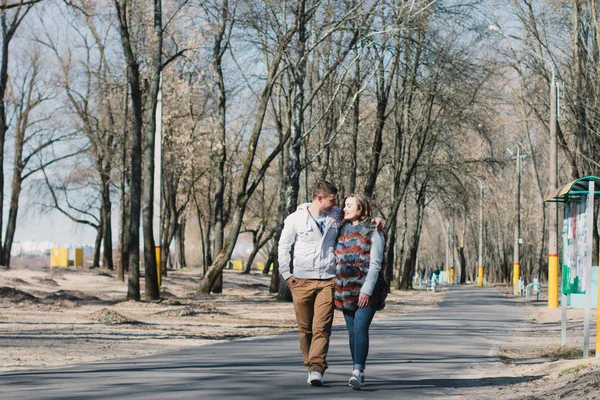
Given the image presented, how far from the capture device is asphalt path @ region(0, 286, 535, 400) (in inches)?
359

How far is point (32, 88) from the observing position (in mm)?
60312

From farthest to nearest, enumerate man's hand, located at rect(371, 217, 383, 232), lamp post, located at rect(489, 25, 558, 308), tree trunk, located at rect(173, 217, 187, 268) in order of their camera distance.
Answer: tree trunk, located at rect(173, 217, 187, 268) < lamp post, located at rect(489, 25, 558, 308) < man's hand, located at rect(371, 217, 383, 232)

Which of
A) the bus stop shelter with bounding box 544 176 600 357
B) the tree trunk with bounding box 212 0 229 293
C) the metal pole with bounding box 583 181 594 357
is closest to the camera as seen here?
the metal pole with bounding box 583 181 594 357

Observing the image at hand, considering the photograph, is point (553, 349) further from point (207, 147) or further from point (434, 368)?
point (207, 147)

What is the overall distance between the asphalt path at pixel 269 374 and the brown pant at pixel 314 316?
0.29 metres

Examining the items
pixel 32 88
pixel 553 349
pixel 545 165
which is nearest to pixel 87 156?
pixel 32 88

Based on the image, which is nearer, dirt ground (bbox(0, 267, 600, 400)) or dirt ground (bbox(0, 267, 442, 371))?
dirt ground (bbox(0, 267, 600, 400))

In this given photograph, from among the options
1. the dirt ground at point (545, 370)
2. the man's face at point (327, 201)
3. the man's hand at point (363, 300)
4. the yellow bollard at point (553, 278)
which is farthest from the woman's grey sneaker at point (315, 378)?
the yellow bollard at point (553, 278)

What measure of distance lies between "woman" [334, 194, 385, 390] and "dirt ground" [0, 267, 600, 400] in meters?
1.20

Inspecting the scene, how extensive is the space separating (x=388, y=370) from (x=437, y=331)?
790 centimetres

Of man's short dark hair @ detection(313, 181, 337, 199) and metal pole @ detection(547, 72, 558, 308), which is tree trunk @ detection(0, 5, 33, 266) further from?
man's short dark hair @ detection(313, 181, 337, 199)

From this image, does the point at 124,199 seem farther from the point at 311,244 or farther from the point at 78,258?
the point at 311,244

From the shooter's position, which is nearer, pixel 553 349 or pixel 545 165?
pixel 553 349

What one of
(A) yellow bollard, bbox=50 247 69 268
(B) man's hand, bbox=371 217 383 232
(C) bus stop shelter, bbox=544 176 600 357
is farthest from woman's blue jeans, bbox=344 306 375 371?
(A) yellow bollard, bbox=50 247 69 268
